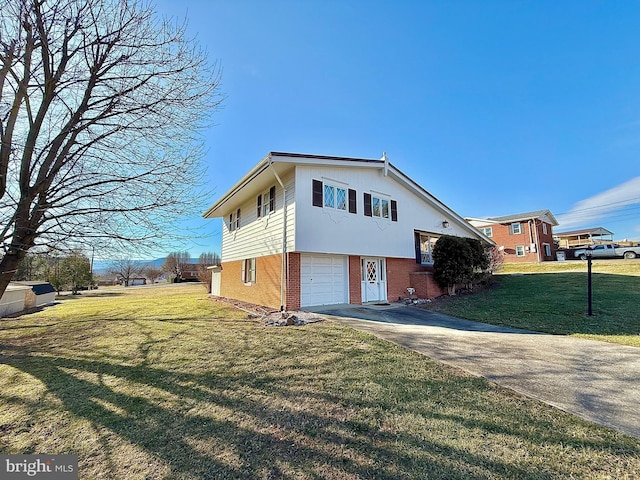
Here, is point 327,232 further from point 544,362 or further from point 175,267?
point 175,267

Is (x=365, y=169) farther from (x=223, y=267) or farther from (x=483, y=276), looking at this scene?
(x=223, y=267)

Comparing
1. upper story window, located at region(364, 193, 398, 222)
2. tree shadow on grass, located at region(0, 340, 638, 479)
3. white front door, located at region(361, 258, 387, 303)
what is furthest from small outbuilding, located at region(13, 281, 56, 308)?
upper story window, located at region(364, 193, 398, 222)

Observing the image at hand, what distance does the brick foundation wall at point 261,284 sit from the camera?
431 inches

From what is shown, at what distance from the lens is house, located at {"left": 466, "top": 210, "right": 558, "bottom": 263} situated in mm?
28609

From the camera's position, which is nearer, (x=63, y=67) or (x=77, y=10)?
(x=77, y=10)

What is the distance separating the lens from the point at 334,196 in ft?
37.2

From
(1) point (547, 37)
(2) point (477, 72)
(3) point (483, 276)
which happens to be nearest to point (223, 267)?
(3) point (483, 276)

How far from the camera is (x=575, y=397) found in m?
3.70

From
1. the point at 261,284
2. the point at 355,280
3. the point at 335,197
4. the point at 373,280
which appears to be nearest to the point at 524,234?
the point at 373,280

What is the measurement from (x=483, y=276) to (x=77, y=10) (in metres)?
17.8

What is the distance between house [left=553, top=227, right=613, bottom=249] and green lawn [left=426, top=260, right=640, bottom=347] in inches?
990

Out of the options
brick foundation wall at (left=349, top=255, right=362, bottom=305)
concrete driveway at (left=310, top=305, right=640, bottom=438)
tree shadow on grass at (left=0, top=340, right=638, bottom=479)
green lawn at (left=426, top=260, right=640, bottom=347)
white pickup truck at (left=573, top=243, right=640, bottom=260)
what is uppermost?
white pickup truck at (left=573, top=243, right=640, bottom=260)

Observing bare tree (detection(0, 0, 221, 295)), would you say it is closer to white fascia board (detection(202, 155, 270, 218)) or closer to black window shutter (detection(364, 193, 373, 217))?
white fascia board (detection(202, 155, 270, 218))

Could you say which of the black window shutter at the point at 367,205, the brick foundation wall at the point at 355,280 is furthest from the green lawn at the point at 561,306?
the black window shutter at the point at 367,205
